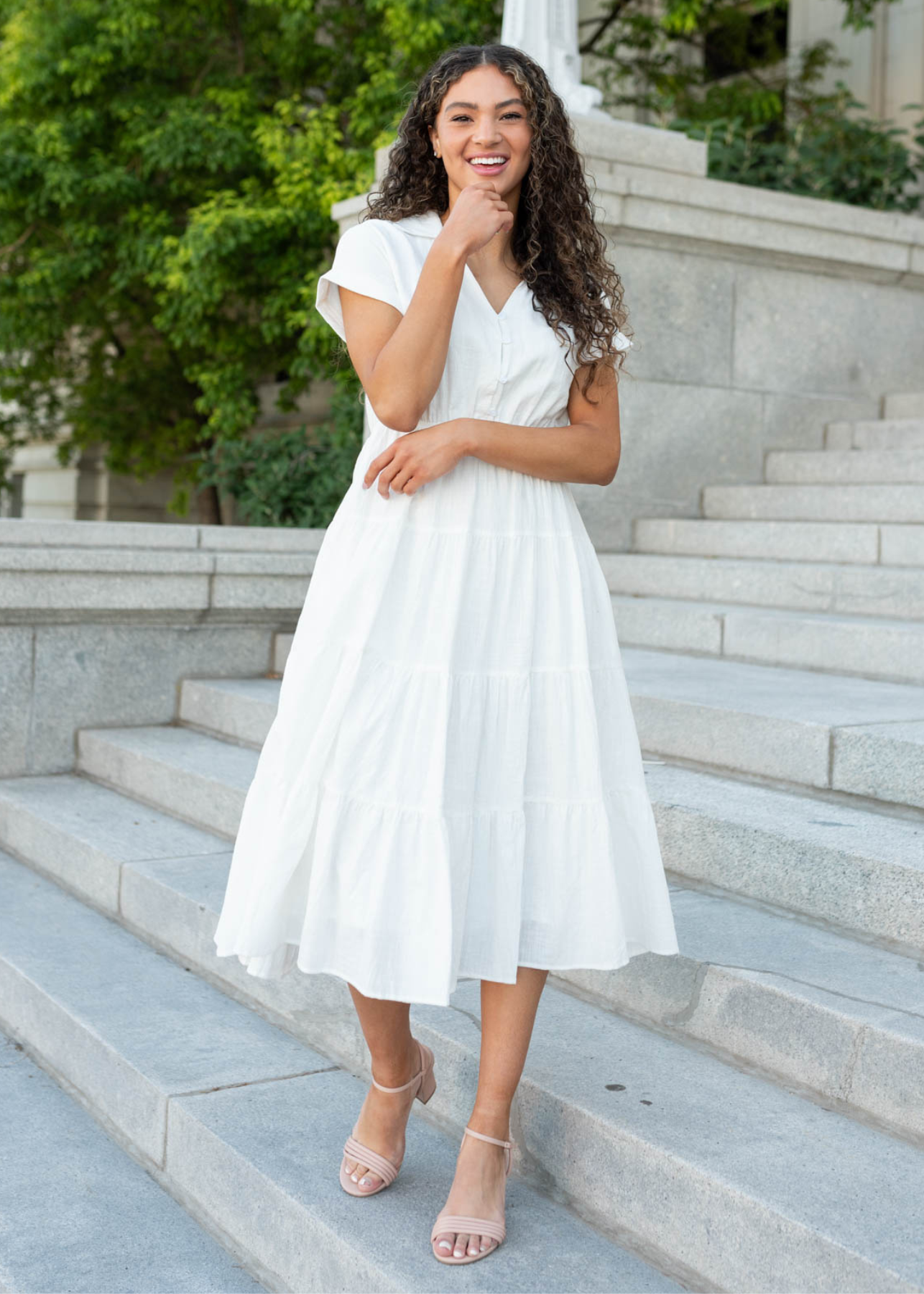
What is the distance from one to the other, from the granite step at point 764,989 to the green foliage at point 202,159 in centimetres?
763

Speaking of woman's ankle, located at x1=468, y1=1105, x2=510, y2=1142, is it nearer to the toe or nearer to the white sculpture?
the toe

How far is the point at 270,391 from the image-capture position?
1639cm

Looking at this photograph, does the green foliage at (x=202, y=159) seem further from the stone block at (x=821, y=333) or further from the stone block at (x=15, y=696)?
the stone block at (x=15, y=696)

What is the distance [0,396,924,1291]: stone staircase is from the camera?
2318 mm

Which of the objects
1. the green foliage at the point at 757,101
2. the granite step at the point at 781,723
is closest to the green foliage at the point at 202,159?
the green foliage at the point at 757,101

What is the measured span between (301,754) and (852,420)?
579 centimetres

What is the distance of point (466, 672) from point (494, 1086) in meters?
0.72

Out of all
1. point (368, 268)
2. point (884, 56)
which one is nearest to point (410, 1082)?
point (368, 268)

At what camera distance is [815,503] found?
645cm

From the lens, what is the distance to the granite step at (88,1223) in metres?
2.59

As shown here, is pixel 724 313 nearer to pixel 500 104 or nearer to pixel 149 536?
pixel 149 536

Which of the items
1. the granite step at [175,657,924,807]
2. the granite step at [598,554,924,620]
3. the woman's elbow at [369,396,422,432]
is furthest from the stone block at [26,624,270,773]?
the woman's elbow at [369,396,422,432]

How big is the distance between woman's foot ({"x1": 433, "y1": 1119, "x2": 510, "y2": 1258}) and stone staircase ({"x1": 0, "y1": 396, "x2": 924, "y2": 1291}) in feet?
0.16

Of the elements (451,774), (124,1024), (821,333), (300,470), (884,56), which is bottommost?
(124,1024)
